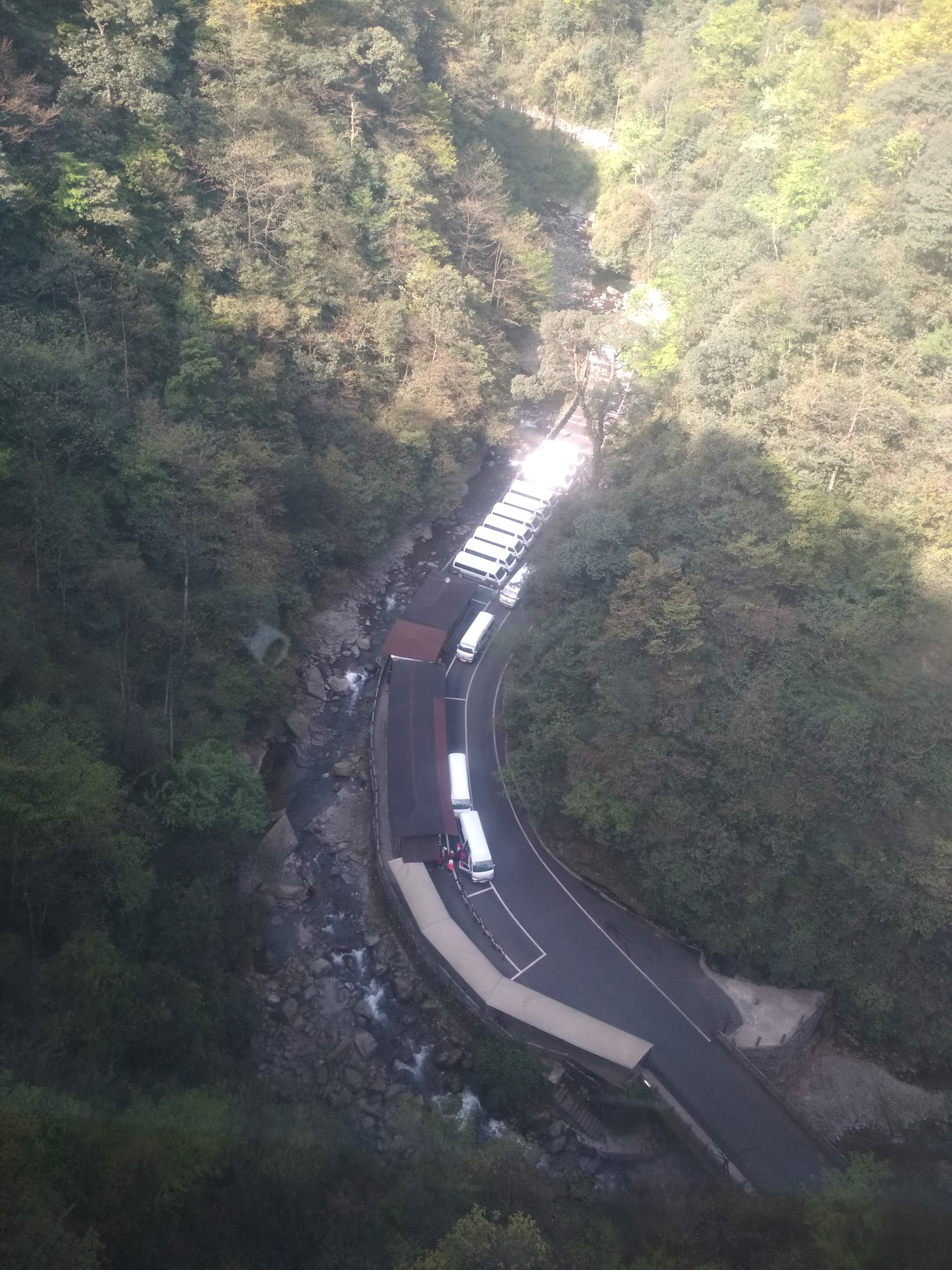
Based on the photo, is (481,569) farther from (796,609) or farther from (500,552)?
(796,609)

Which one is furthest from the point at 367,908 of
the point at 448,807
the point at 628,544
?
the point at 628,544

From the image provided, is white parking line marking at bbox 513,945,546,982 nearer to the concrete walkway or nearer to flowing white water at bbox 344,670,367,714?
the concrete walkway

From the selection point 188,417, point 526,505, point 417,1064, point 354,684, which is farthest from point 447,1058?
point 526,505

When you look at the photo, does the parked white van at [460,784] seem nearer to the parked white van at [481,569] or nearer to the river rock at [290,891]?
the river rock at [290,891]

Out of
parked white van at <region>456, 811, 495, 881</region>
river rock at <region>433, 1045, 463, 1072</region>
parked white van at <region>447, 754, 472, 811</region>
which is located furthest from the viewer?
parked white van at <region>447, 754, 472, 811</region>

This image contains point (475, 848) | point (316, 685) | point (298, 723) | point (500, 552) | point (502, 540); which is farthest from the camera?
point (502, 540)

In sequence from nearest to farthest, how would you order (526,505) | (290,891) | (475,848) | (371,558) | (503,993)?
(503,993) < (290,891) < (475,848) < (371,558) < (526,505)

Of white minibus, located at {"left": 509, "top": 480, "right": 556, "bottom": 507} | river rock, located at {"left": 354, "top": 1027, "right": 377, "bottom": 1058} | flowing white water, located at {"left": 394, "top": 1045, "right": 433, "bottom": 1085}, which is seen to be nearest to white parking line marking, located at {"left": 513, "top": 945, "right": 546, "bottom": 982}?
Result: flowing white water, located at {"left": 394, "top": 1045, "right": 433, "bottom": 1085}
